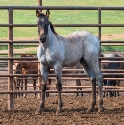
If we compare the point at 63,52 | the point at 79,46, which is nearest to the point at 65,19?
the point at 79,46

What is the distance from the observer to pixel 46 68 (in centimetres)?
1044

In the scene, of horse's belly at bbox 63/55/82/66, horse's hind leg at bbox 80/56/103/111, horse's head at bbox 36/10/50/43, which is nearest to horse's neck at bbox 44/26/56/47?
horse's head at bbox 36/10/50/43

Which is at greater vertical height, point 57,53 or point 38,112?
point 57,53

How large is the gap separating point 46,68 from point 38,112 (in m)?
0.78

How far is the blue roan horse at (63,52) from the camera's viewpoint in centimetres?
1021

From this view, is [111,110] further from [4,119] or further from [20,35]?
[20,35]

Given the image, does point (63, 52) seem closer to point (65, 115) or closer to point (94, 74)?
point (94, 74)

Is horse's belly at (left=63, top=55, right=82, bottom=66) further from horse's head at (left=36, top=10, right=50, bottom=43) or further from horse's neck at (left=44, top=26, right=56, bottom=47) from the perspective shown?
horse's head at (left=36, top=10, right=50, bottom=43)

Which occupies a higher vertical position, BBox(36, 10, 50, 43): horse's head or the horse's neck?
BBox(36, 10, 50, 43): horse's head

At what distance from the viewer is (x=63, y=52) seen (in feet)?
34.1

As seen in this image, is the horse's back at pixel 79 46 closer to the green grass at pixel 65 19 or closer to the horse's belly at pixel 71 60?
the horse's belly at pixel 71 60


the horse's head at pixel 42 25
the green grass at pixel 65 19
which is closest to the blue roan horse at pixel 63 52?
the horse's head at pixel 42 25

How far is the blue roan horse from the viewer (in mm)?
10211
